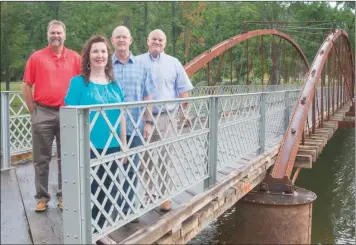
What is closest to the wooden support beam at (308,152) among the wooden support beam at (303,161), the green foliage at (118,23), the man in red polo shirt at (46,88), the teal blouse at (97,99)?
the wooden support beam at (303,161)

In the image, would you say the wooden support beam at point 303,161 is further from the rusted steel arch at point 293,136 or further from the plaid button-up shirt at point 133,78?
the plaid button-up shirt at point 133,78

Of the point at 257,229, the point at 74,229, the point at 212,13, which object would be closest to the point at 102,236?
the point at 74,229

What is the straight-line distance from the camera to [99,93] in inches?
128

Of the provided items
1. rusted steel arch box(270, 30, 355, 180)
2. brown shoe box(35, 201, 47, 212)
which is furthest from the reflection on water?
brown shoe box(35, 201, 47, 212)

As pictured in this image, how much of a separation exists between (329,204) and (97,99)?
451 inches

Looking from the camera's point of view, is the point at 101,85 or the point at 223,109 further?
the point at 223,109

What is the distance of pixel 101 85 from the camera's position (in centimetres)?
329

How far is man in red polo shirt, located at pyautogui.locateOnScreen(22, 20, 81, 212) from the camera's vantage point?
3.87m

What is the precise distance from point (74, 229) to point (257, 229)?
4187mm

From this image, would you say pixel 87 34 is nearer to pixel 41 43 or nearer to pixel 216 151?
pixel 41 43

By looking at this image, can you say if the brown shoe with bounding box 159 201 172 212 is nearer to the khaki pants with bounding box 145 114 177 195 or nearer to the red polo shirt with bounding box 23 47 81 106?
the khaki pants with bounding box 145 114 177 195

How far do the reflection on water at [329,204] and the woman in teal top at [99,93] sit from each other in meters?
3.94

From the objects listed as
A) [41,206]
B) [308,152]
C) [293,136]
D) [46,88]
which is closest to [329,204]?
[308,152]

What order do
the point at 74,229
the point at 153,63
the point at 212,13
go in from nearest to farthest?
the point at 74,229 → the point at 153,63 → the point at 212,13
